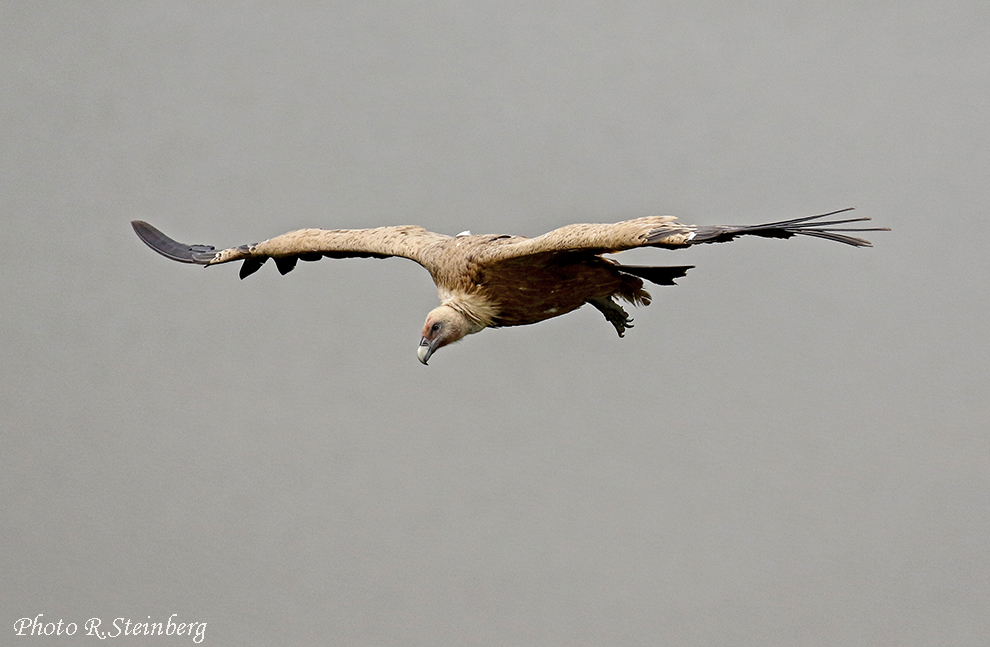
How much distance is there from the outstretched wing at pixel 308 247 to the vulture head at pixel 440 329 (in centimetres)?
32

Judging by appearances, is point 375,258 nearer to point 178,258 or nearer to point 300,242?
point 300,242

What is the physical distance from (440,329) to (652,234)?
3.87 ft

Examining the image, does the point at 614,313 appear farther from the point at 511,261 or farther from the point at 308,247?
the point at 308,247

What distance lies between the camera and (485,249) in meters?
4.95

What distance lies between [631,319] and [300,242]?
168 centimetres

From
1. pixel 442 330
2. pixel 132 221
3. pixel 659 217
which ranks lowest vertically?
pixel 442 330

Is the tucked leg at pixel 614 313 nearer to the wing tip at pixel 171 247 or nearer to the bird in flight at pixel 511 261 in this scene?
the bird in flight at pixel 511 261

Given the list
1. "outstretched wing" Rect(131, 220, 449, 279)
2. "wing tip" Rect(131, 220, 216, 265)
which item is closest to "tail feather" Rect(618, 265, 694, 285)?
"outstretched wing" Rect(131, 220, 449, 279)

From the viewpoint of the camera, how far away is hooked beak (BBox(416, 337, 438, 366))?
16.4 ft

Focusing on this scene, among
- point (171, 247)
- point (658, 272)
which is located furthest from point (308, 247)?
point (658, 272)

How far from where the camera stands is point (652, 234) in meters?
4.23

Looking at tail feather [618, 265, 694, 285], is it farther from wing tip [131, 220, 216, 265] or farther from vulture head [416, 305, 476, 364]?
wing tip [131, 220, 216, 265]

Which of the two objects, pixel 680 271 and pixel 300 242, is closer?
pixel 680 271

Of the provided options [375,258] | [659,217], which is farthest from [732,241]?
[375,258]
